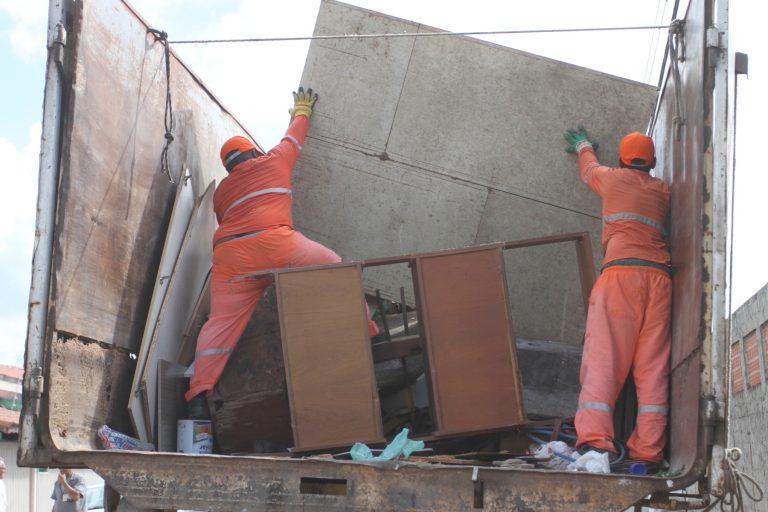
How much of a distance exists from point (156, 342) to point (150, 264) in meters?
0.40

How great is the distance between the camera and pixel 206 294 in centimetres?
492

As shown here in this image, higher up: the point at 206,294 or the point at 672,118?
the point at 672,118

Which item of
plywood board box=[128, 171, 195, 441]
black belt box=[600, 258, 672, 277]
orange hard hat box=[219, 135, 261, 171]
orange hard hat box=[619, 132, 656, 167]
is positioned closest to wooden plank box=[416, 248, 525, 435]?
black belt box=[600, 258, 672, 277]

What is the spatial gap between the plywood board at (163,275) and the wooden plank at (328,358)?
0.59 metres

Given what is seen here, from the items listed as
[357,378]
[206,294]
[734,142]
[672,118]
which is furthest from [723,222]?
[206,294]

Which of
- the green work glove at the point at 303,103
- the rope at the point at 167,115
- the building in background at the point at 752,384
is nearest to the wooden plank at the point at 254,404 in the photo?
the rope at the point at 167,115

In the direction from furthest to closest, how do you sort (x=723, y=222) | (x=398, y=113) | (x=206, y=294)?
(x=398, y=113)
(x=206, y=294)
(x=723, y=222)

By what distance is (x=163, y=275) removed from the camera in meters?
4.25

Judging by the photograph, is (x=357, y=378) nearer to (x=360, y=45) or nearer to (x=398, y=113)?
(x=398, y=113)

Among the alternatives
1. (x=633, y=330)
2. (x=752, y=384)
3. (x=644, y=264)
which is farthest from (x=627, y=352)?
(x=752, y=384)

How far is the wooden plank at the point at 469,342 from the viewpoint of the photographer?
3.86m

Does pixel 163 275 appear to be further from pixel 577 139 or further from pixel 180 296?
pixel 577 139

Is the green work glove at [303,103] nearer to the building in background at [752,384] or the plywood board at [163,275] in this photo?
the plywood board at [163,275]

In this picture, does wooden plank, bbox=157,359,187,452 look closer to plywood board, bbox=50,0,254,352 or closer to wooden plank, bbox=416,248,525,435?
plywood board, bbox=50,0,254,352
